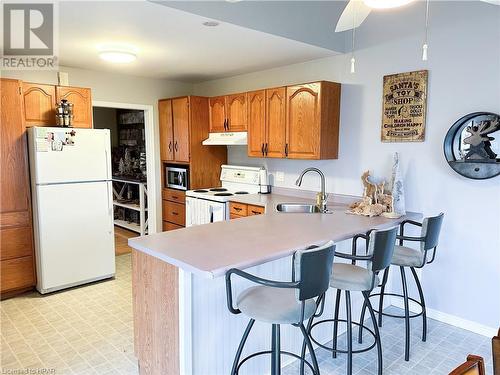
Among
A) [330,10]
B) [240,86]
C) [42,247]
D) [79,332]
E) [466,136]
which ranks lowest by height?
[79,332]

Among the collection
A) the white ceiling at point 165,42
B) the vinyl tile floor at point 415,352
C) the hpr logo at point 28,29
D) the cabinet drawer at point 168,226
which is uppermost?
the white ceiling at point 165,42

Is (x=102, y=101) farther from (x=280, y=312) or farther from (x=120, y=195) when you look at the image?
(x=280, y=312)

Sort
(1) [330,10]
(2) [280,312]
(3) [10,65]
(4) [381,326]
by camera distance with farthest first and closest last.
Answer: (3) [10,65], (1) [330,10], (4) [381,326], (2) [280,312]

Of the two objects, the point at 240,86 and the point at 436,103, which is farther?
the point at 240,86

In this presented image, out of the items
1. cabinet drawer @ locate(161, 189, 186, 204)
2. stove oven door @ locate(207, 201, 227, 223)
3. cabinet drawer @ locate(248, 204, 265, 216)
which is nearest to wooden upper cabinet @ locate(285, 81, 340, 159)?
cabinet drawer @ locate(248, 204, 265, 216)

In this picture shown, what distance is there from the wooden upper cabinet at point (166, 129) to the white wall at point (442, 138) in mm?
2335

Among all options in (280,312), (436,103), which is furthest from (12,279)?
(436,103)

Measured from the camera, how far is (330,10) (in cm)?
330

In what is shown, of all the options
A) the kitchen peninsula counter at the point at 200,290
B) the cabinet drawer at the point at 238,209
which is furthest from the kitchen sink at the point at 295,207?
the kitchen peninsula counter at the point at 200,290

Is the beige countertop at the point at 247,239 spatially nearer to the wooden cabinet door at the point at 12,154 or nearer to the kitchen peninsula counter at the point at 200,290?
the kitchen peninsula counter at the point at 200,290

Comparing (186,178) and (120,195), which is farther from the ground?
(186,178)

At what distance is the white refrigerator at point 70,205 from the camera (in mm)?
3377

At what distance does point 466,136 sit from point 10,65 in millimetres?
Result: 4179

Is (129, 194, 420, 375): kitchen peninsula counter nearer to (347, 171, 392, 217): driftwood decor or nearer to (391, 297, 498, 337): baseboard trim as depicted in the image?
(347, 171, 392, 217): driftwood decor
